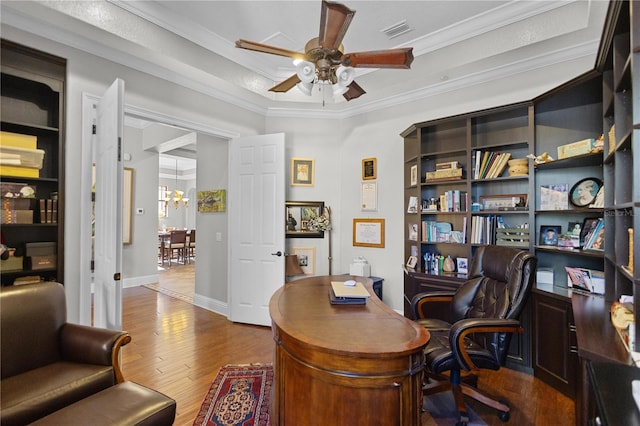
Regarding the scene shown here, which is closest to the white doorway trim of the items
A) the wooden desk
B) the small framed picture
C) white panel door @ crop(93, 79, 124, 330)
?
white panel door @ crop(93, 79, 124, 330)

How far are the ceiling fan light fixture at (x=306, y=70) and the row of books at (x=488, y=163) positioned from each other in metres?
1.91

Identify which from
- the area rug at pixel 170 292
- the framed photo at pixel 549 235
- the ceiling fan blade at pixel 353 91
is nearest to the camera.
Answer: the ceiling fan blade at pixel 353 91

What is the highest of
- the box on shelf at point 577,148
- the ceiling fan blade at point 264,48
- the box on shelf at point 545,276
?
the ceiling fan blade at point 264,48

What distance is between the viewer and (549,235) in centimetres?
271

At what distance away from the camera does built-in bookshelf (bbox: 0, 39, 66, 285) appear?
2.39m

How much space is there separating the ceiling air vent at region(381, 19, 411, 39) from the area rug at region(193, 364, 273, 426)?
3.36 metres

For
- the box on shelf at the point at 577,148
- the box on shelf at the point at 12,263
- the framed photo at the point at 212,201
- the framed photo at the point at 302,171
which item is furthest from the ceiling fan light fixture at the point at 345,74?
the box on shelf at the point at 12,263

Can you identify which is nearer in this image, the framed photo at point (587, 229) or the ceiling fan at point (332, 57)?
the ceiling fan at point (332, 57)

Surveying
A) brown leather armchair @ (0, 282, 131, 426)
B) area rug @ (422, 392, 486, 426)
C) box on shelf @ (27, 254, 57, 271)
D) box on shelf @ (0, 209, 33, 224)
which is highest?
box on shelf @ (0, 209, 33, 224)

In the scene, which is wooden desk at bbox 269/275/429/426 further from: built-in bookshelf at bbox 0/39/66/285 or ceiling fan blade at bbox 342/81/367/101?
built-in bookshelf at bbox 0/39/66/285

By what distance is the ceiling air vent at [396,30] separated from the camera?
284cm

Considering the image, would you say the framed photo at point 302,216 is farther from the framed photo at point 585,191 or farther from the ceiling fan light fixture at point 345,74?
the framed photo at point 585,191

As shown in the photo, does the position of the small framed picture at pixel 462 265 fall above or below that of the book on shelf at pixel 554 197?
below

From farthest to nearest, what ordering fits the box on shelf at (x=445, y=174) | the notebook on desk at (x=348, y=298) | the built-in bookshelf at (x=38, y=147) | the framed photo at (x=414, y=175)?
the framed photo at (x=414, y=175)
the box on shelf at (x=445, y=174)
the built-in bookshelf at (x=38, y=147)
the notebook on desk at (x=348, y=298)
